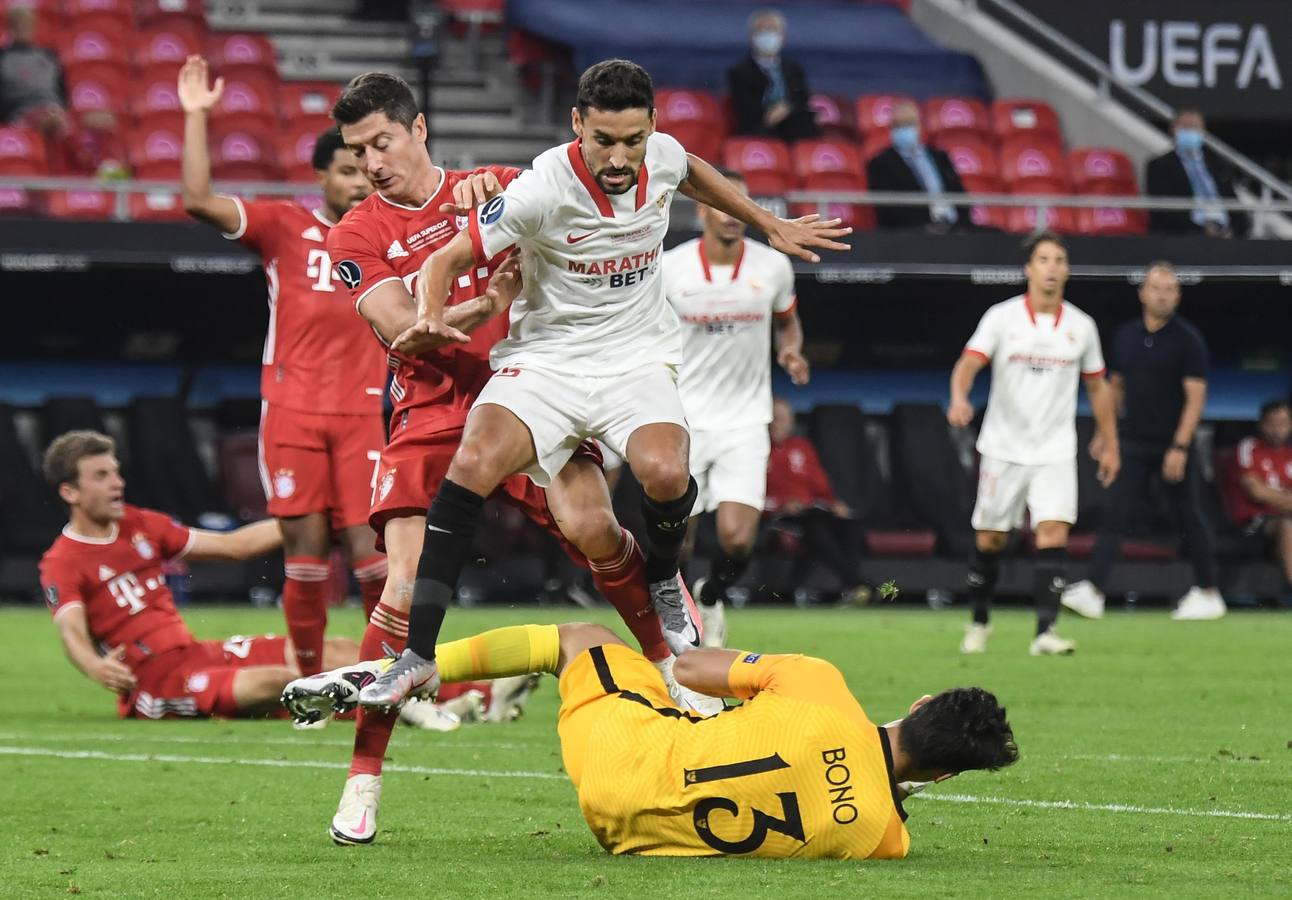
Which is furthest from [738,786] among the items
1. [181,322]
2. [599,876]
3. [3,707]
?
[181,322]

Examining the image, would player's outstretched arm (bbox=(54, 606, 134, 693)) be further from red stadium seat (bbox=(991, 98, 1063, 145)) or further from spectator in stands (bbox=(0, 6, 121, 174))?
red stadium seat (bbox=(991, 98, 1063, 145))

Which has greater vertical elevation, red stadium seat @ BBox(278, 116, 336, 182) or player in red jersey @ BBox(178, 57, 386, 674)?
red stadium seat @ BBox(278, 116, 336, 182)

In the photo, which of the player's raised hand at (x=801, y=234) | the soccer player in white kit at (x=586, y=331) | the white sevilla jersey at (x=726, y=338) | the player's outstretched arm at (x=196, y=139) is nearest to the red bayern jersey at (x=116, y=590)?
the player's outstretched arm at (x=196, y=139)

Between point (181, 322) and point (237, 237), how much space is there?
9.62 meters

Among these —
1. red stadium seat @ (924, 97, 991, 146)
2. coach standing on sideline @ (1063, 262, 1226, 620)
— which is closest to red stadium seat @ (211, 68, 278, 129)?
red stadium seat @ (924, 97, 991, 146)

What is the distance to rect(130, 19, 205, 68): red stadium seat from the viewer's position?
61.3ft

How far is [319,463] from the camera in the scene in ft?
29.7

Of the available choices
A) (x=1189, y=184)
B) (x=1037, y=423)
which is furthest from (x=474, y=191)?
(x=1189, y=184)

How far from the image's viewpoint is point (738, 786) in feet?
16.9

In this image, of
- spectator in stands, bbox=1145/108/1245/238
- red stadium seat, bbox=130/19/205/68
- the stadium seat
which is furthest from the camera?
red stadium seat, bbox=130/19/205/68

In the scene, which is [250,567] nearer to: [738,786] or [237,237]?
[237,237]

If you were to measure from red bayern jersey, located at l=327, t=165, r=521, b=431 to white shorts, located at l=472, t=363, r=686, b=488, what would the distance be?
8.5 inches

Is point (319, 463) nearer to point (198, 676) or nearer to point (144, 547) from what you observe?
point (144, 547)

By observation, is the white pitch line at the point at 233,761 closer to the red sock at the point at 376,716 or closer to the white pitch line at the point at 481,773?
the white pitch line at the point at 481,773
